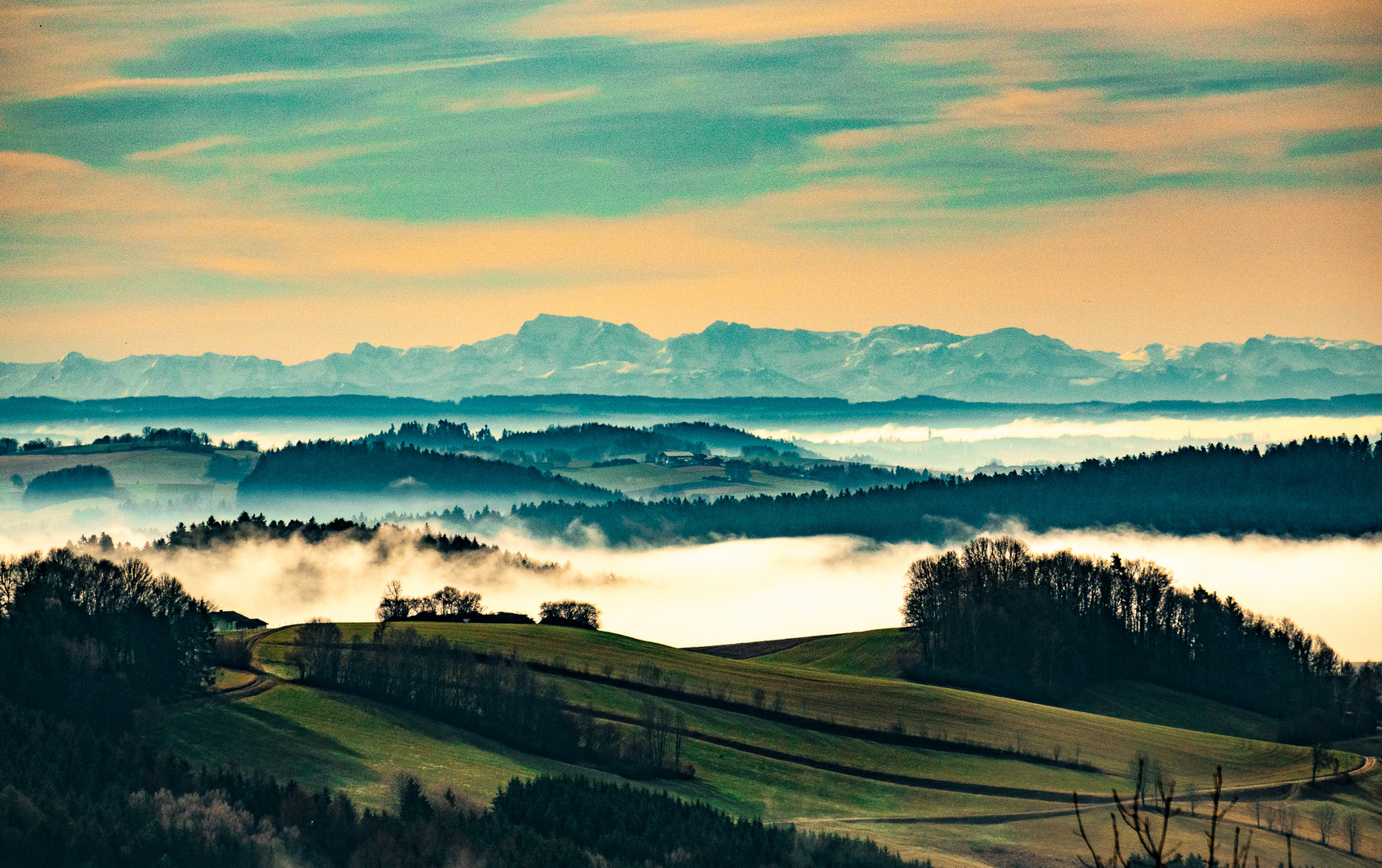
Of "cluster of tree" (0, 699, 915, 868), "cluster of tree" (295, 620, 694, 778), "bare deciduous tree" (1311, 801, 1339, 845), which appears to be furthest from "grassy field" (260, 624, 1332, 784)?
"cluster of tree" (0, 699, 915, 868)

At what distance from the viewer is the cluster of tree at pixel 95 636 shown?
120062mm

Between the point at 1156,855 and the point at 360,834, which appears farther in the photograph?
the point at 360,834

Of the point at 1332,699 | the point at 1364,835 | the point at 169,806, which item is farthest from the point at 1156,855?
the point at 1332,699

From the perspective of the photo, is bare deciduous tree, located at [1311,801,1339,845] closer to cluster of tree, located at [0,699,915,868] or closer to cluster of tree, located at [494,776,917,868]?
cluster of tree, located at [494,776,917,868]

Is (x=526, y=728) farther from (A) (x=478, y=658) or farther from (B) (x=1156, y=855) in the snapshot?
(B) (x=1156, y=855)

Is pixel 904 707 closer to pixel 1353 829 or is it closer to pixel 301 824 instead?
pixel 1353 829

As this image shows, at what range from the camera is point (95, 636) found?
132250 millimetres

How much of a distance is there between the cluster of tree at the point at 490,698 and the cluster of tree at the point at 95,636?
13.2 m

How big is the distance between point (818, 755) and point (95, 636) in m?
70.6

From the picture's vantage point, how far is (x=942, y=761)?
14100cm

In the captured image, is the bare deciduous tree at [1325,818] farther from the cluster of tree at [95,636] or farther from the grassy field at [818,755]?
the cluster of tree at [95,636]

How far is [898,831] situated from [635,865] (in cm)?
2529

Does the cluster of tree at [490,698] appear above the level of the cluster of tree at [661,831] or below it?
above

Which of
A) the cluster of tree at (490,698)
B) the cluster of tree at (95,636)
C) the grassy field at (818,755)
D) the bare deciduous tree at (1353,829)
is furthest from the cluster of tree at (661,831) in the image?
the bare deciduous tree at (1353,829)
